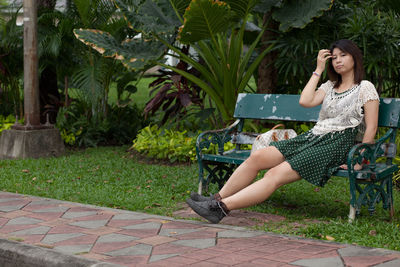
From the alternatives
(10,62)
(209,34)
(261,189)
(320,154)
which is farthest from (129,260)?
(10,62)

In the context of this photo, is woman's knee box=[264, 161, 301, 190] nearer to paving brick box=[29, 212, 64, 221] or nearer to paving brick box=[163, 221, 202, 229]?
paving brick box=[163, 221, 202, 229]

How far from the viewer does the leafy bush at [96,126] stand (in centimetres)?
995

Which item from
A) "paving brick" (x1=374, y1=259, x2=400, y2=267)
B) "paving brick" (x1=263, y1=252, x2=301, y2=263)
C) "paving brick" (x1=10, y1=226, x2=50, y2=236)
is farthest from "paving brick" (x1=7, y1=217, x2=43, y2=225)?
"paving brick" (x1=374, y1=259, x2=400, y2=267)

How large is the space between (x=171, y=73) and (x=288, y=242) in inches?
209

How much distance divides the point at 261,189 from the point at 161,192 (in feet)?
5.61

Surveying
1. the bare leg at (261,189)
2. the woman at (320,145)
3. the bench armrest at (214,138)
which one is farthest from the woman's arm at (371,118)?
the bench armrest at (214,138)

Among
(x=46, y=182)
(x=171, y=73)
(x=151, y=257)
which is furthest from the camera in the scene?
(x=171, y=73)

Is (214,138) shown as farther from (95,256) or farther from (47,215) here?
(95,256)

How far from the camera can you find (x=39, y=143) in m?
8.69

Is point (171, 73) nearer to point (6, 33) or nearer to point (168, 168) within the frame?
point (168, 168)

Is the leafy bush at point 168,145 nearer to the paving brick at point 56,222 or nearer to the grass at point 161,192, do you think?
the grass at point 161,192

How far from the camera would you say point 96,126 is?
10102 millimetres

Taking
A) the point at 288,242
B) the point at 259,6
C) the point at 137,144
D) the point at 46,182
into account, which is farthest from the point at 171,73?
the point at 288,242

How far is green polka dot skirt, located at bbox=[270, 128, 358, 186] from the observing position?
4824mm
